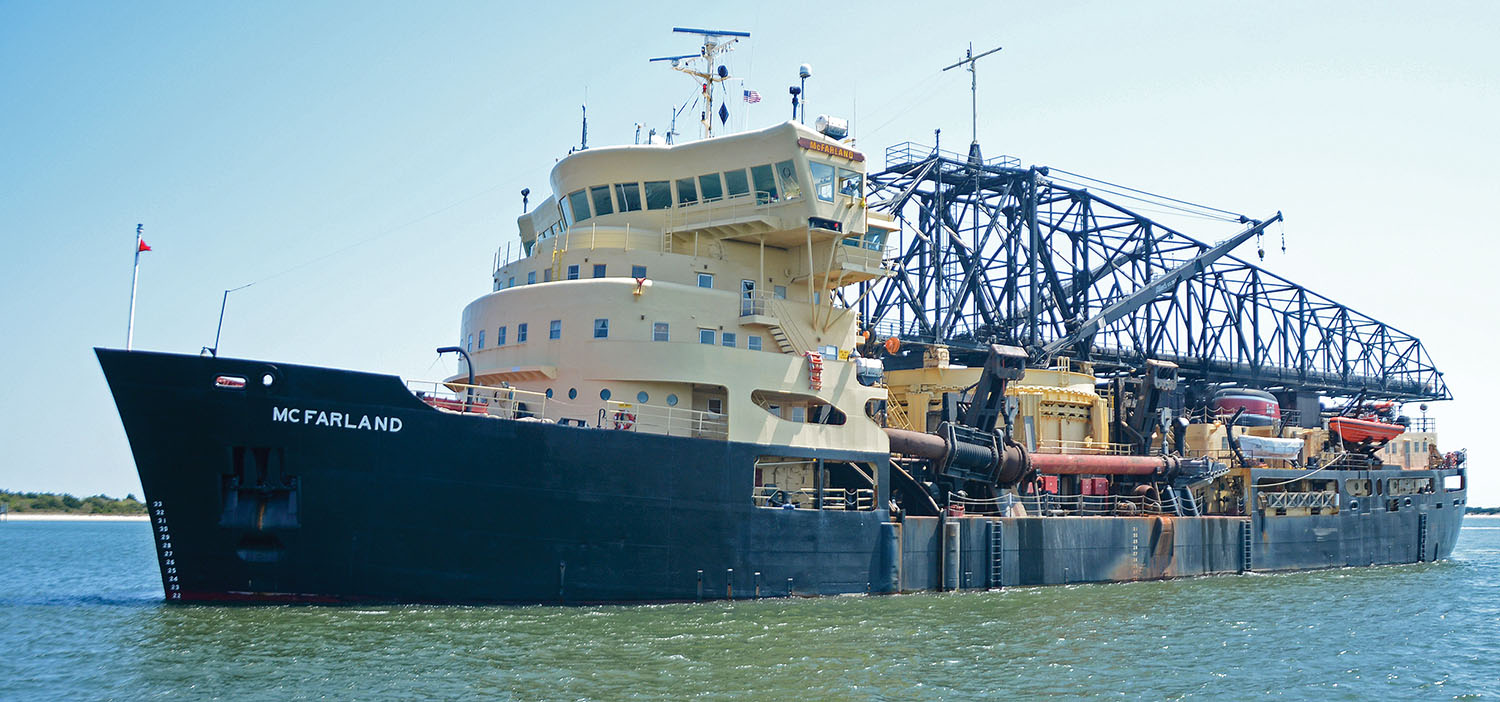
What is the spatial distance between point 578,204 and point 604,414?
653cm

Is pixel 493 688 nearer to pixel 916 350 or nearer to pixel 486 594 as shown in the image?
pixel 486 594

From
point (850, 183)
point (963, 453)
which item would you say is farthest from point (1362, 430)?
point (850, 183)

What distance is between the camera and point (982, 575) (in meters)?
29.2

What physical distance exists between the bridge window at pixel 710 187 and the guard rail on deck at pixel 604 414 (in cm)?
526

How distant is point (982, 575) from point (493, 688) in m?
16.4

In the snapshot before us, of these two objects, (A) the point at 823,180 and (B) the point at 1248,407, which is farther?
(B) the point at 1248,407

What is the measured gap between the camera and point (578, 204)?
27484mm

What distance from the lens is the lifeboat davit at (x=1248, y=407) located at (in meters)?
42.6

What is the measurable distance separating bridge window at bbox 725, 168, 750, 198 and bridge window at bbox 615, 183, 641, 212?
7.07 feet

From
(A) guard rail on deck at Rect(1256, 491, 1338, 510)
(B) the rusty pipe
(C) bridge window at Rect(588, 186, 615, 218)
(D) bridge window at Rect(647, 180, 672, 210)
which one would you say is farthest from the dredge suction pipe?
(C) bridge window at Rect(588, 186, 615, 218)

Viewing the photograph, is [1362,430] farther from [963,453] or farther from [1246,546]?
[963,453]

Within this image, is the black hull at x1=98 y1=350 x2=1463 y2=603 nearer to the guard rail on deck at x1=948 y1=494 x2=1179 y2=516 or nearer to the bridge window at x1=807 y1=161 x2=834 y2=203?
the bridge window at x1=807 y1=161 x2=834 y2=203

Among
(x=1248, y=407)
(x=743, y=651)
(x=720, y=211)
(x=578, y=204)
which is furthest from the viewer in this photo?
(x=1248, y=407)

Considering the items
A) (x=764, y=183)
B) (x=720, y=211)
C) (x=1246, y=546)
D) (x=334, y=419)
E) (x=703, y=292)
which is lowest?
(x=1246, y=546)
